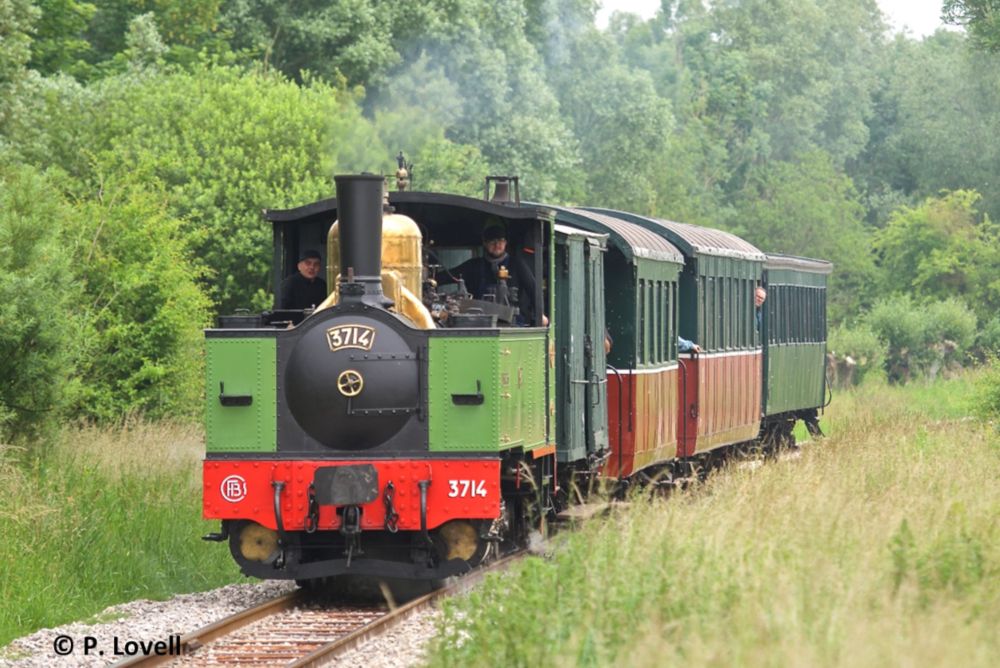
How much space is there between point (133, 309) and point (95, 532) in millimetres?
7786

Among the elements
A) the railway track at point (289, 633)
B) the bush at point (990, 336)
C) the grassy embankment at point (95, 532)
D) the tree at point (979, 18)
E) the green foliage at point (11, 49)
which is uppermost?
the tree at point (979, 18)

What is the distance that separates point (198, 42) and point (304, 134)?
43.9 ft

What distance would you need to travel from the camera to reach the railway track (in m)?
9.80

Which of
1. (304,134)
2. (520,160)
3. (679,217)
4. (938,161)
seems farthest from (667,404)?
(938,161)

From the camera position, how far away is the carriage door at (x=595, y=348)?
14594mm

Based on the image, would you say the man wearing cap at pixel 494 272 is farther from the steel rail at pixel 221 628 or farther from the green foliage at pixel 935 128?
the green foliage at pixel 935 128

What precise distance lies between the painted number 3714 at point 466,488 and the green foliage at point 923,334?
110ft

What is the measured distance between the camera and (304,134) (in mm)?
27656

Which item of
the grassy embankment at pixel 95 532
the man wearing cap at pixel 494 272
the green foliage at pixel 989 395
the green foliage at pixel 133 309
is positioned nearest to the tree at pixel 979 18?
the green foliage at pixel 989 395

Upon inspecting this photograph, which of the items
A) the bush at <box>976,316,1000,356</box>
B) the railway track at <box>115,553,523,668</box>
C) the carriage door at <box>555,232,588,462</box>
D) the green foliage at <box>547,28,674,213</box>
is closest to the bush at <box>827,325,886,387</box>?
Answer: the bush at <box>976,316,1000,356</box>

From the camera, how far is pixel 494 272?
42.2 ft

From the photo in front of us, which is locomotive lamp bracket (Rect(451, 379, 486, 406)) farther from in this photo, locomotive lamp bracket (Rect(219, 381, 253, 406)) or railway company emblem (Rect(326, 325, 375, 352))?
locomotive lamp bracket (Rect(219, 381, 253, 406))

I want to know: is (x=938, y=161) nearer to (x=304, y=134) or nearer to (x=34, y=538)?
(x=304, y=134)

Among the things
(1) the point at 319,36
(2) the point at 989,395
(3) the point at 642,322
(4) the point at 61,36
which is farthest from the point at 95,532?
(4) the point at 61,36
